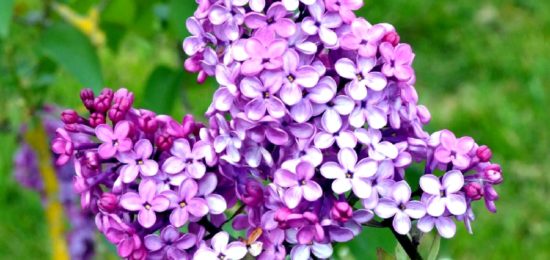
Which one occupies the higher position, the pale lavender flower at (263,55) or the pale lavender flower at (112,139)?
the pale lavender flower at (263,55)

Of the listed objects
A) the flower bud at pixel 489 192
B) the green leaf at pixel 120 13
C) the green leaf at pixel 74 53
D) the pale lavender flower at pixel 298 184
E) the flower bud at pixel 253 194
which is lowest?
the green leaf at pixel 74 53

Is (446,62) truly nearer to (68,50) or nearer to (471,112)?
(471,112)

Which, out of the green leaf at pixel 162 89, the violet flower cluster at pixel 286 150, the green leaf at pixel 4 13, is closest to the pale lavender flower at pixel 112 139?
the violet flower cluster at pixel 286 150

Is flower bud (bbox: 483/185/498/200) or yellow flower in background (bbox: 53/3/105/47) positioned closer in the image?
flower bud (bbox: 483/185/498/200)

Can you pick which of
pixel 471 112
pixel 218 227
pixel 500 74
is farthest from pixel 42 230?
pixel 218 227

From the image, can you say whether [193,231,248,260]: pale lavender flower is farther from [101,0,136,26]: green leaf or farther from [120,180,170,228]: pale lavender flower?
[101,0,136,26]: green leaf

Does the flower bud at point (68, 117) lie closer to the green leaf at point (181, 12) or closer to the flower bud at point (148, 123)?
the flower bud at point (148, 123)

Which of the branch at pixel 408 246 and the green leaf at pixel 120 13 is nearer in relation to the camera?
the branch at pixel 408 246

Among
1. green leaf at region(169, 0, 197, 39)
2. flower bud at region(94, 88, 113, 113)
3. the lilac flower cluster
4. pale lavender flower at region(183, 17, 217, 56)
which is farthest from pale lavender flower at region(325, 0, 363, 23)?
the lilac flower cluster

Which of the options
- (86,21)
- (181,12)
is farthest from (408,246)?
(86,21)

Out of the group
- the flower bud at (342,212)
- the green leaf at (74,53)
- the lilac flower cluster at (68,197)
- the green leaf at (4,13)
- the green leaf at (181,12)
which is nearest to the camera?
the flower bud at (342,212)
